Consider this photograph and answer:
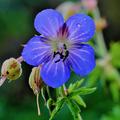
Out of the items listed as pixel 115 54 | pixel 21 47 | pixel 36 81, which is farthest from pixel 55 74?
pixel 21 47

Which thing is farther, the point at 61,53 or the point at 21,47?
the point at 21,47

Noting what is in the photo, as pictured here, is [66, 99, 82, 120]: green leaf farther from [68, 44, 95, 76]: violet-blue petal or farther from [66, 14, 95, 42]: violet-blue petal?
[66, 14, 95, 42]: violet-blue petal

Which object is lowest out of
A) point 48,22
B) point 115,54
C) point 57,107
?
point 115,54

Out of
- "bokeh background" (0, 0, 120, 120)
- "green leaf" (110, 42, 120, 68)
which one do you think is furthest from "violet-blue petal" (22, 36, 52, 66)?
"bokeh background" (0, 0, 120, 120)

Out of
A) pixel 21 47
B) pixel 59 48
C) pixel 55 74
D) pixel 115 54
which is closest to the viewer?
pixel 55 74

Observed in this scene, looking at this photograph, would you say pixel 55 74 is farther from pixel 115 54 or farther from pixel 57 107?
pixel 115 54

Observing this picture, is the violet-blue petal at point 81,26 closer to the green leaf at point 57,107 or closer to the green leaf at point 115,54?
the green leaf at point 57,107
